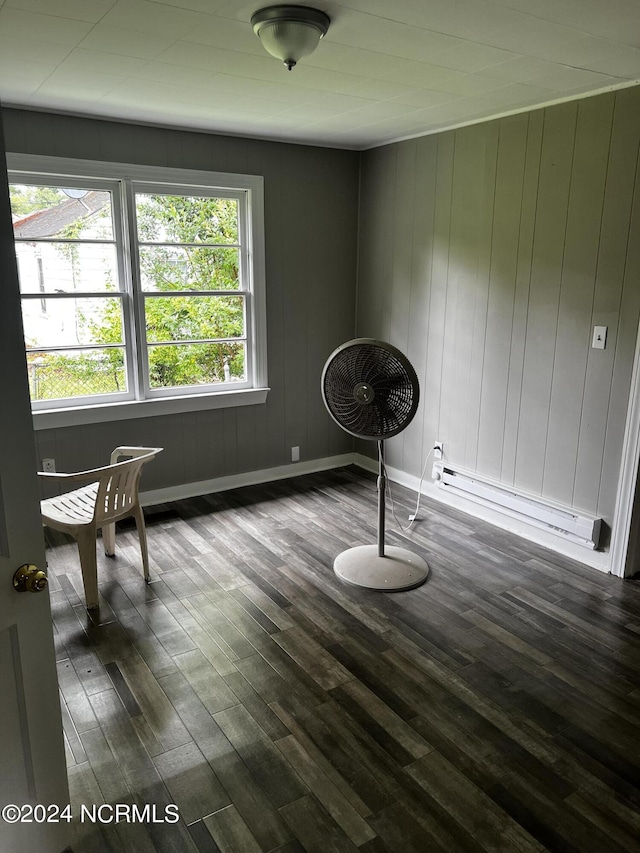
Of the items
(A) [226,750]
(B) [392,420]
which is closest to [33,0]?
(B) [392,420]

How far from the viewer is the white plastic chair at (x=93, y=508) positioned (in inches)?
115

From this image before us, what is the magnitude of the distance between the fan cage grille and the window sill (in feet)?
4.55

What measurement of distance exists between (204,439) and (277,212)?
168 cm

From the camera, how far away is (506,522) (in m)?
3.93

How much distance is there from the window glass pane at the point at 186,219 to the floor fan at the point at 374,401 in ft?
5.38

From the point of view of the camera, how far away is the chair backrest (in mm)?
2939

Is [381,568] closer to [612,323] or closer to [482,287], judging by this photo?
[612,323]

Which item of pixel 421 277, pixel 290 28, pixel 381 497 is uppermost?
pixel 290 28

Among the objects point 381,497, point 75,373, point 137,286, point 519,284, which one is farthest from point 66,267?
point 519,284

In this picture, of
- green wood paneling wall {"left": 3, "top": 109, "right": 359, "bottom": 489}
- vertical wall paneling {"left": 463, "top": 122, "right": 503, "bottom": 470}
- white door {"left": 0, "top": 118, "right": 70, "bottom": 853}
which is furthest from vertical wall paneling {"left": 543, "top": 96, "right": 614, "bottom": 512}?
white door {"left": 0, "top": 118, "right": 70, "bottom": 853}

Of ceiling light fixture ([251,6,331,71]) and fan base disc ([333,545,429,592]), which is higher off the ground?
ceiling light fixture ([251,6,331,71])

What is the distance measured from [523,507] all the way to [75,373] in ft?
9.36

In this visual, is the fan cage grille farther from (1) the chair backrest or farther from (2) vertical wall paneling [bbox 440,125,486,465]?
(2) vertical wall paneling [bbox 440,125,486,465]

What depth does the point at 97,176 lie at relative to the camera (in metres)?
3.80
